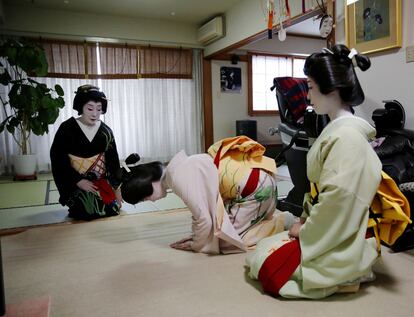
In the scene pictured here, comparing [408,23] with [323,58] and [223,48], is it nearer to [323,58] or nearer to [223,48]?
[323,58]

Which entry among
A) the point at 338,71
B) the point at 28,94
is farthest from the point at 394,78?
the point at 28,94

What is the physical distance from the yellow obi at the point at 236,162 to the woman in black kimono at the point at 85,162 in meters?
1.21

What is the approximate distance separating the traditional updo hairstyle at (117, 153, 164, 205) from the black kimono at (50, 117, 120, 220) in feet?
3.13

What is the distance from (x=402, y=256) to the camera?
76.2 inches

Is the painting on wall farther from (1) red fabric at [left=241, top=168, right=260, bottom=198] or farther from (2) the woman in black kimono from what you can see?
(1) red fabric at [left=241, top=168, right=260, bottom=198]

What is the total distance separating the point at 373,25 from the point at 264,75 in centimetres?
443

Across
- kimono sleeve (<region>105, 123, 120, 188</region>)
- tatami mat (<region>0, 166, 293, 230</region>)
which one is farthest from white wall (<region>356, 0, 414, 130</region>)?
kimono sleeve (<region>105, 123, 120, 188</region>)

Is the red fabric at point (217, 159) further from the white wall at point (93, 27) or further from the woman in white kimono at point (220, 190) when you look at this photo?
the white wall at point (93, 27)

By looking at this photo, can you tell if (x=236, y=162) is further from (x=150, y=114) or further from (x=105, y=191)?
(x=150, y=114)

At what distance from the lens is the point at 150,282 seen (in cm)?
169

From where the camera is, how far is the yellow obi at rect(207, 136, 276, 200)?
2.10 meters

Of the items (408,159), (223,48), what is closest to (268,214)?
(408,159)

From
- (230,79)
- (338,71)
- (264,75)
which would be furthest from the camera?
(264,75)

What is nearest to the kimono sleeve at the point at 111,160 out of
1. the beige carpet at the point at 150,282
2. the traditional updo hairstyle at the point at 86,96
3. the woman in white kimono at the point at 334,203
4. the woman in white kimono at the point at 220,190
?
the traditional updo hairstyle at the point at 86,96
